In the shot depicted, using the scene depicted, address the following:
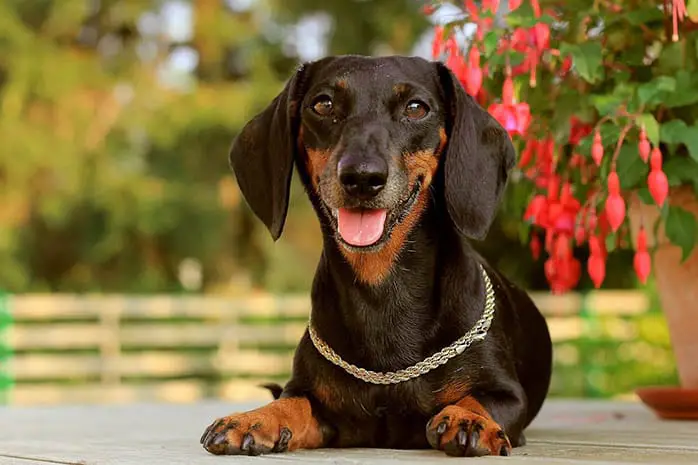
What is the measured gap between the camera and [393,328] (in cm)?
257

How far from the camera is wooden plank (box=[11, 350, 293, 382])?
32.8 ft

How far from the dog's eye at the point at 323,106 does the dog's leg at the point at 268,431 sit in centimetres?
70

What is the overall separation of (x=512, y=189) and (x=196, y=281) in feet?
29.4

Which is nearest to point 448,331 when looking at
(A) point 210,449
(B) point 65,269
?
(A) point 210,449

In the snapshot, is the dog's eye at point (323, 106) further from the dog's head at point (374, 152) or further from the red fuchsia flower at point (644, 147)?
the red fuchsia flower at point (644, 147)

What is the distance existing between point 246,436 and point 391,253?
24.2 inches

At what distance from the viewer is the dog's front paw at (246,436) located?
223cm

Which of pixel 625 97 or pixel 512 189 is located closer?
pixel 625 97

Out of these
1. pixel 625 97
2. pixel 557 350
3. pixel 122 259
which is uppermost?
pixel 625 97

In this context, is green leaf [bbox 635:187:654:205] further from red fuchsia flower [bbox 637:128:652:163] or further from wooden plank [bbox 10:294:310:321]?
wooden plank [bbox 10:294:310:321]

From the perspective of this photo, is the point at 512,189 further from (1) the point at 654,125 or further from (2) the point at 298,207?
(2) the point at 298,207

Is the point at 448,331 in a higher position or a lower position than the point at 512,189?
lower

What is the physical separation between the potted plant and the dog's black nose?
0.77 meters

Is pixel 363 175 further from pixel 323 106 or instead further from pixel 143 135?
pixel 143 135
